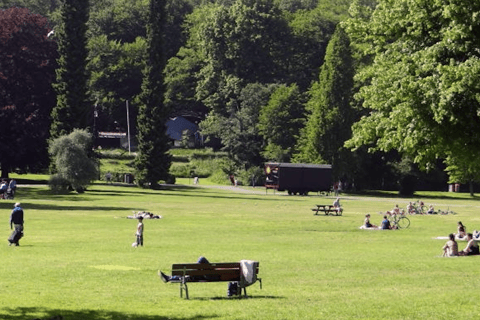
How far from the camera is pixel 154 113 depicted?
110m

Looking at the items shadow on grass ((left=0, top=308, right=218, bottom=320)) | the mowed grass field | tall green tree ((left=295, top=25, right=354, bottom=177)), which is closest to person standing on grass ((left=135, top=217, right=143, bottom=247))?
the mowed grass field

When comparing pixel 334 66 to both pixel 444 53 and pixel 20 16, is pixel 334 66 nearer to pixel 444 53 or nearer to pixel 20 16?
pixel 20 16

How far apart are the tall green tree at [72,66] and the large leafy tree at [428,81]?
227ft

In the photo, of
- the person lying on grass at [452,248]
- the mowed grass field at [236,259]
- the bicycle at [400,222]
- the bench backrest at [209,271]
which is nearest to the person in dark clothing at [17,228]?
the mowed grass field at [236,259]

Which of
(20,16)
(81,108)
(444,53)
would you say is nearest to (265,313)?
(444,53)

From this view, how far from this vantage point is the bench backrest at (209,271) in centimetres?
2407

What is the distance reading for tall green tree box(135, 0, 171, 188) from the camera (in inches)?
4291

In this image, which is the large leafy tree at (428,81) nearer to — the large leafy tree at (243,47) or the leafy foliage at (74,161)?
the leafy foliage at (74,161)

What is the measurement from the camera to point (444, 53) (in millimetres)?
29188

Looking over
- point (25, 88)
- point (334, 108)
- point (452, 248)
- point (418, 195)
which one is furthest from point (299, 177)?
point (452, 248)

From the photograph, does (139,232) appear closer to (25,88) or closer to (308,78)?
(25,88)

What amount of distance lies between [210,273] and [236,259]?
10.2m

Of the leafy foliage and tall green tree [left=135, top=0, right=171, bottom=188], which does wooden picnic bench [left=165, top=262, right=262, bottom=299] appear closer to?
the leafy foliage

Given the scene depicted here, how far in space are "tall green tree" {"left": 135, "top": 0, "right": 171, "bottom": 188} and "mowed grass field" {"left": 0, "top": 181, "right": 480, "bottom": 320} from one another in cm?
4544
